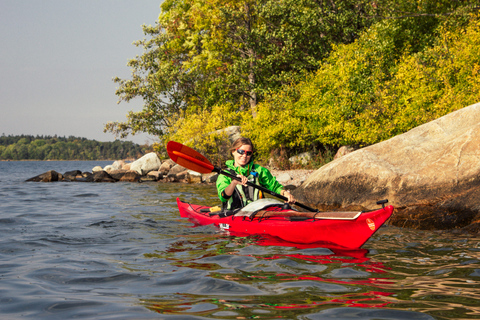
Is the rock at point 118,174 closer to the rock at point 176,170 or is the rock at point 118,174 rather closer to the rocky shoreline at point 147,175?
the rocky shoreline at point 147,175

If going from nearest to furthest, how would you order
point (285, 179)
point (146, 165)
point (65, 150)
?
point (285, 179) < point (146, 165) < point (65, 150)

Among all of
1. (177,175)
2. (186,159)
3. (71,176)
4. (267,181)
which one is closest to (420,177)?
(267,181)

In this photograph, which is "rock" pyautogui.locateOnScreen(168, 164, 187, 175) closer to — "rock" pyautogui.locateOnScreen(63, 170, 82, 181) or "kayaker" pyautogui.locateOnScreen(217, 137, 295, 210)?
"rock" pyautogui.locateOnScreen(63, 170, 82, 181)

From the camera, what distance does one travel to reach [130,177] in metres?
22.7

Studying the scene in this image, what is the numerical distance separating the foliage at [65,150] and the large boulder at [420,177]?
12870 cm

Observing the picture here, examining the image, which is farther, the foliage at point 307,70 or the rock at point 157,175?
the rock at point 157,175

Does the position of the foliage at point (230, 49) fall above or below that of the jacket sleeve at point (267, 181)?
above

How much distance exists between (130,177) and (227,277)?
776 inches

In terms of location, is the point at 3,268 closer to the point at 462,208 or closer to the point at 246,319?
the point at 246,319

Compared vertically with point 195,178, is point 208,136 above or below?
above

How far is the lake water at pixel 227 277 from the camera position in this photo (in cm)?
299

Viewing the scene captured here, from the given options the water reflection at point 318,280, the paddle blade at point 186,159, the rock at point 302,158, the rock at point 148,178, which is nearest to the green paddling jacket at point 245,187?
the paddle blade at point 186,159

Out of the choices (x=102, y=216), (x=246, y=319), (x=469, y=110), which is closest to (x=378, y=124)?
(x=469, y=110)

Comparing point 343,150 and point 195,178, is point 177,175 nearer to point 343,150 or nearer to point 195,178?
point 195,178
